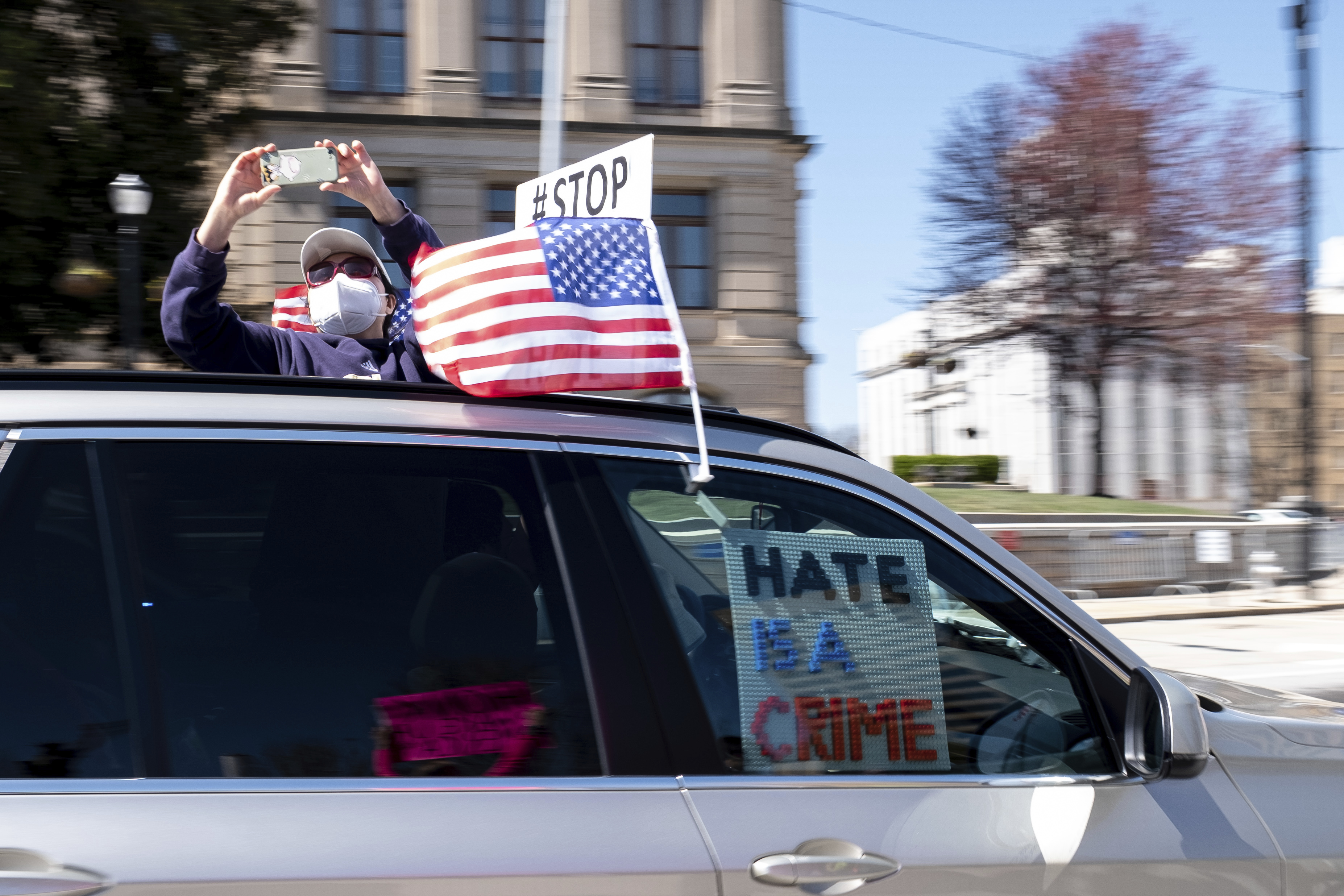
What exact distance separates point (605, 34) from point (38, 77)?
10744 millimetres

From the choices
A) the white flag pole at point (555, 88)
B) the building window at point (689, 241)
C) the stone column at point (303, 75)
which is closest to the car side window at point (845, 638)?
the white flag pole at point (555, 88)

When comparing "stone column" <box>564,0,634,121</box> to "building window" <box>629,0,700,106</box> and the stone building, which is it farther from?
"building window" <box>629,0,700,106</box>

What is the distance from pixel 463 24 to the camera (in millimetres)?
22312

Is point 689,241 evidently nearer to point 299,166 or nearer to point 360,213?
point 360,213

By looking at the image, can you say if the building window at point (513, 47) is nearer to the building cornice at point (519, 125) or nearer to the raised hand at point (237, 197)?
the building cornice at point (519, 125)

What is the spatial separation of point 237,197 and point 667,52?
21.8 m

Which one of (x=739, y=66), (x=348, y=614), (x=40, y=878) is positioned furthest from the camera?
(x=739, y=66)

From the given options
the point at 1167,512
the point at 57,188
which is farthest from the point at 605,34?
the point at 1167,512

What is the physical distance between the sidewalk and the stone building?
8.12m

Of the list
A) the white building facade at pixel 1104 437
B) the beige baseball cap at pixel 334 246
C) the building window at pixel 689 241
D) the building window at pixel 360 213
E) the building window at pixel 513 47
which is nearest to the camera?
the beige baseball cap at pixel 334 246

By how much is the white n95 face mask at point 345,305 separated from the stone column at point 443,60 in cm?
1997

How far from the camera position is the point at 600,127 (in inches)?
887

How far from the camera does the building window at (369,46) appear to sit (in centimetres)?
2202

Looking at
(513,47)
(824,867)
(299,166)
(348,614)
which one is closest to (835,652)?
(824,867)
